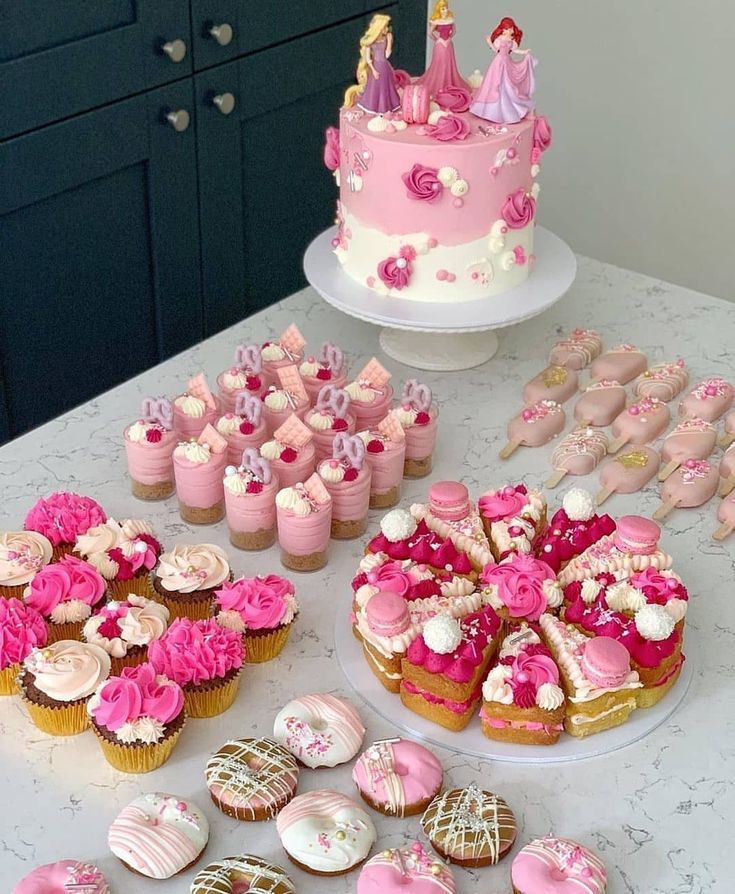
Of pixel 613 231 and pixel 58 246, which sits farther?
pixel 613 231

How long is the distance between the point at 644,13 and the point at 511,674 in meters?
2.45

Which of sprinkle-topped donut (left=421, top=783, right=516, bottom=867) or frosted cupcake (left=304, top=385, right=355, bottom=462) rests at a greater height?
frosted cupcake (left=304, top=385, right=355, bottom=462)

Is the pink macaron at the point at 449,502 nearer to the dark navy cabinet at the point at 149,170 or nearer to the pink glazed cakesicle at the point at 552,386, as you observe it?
the pink glazed cakesicle at the point at 552,386

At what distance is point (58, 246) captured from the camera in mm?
2248

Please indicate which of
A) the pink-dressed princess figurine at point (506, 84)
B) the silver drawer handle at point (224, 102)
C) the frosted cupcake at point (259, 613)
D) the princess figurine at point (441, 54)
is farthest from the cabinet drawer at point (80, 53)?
the frosted cupcake at point (259, 613)

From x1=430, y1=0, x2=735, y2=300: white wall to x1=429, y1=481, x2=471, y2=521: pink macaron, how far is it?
6.88ft

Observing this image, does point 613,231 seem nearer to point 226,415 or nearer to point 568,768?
point 226,415

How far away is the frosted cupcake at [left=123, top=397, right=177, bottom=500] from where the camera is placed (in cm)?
157

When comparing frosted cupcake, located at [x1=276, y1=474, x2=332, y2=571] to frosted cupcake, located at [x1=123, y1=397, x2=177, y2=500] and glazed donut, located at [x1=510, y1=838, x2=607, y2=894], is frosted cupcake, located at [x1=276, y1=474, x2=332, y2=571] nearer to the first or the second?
frosted cupcake, located at [x1=123, y1=397, x2=177, y2=500]

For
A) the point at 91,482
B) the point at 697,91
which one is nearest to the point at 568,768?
the point at 91,482

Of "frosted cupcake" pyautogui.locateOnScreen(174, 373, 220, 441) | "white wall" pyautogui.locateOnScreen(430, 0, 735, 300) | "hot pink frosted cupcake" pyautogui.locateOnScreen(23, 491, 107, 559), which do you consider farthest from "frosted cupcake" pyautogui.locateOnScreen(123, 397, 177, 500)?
"white wall" pyautogui.locateOnScreen(430, 0, 735, 300)

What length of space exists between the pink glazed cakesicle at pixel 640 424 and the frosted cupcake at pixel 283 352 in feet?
1.67

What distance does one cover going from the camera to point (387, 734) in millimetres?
1283

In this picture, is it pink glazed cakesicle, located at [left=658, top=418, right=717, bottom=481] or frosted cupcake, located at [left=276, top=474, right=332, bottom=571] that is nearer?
frosted cupcake, located at [left=276, top=474, right=332, bottom=571]
